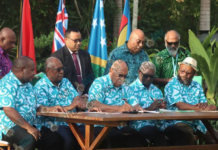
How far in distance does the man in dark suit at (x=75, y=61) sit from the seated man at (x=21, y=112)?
3.76 ft

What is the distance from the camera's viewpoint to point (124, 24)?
31.7ft

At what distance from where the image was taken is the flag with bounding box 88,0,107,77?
30.1 feet

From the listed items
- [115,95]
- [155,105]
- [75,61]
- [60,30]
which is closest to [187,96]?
[155,105]

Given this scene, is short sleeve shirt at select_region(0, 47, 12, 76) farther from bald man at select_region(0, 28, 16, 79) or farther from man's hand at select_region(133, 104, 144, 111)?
man's hand at select_region(133, 104, 144, 111)

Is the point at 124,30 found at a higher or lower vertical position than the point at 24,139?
higher

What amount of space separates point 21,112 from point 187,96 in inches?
90.4

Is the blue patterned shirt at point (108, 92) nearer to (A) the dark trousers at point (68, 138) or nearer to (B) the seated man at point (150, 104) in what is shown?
(B) the seated man at point (150, 104)

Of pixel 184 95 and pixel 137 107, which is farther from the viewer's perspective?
pixel 184 95

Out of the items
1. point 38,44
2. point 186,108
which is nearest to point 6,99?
point 186,108

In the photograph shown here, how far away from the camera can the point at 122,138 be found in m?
6.84

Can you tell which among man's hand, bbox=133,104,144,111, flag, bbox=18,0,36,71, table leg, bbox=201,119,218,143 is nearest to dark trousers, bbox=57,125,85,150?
man's hand, bbox=133,104,144,111

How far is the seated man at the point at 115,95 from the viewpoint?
21.8ft

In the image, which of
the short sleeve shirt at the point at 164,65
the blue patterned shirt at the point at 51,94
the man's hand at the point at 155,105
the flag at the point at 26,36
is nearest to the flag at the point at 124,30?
the flag at the point at 26,36

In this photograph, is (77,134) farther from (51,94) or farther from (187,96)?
(187,96)
